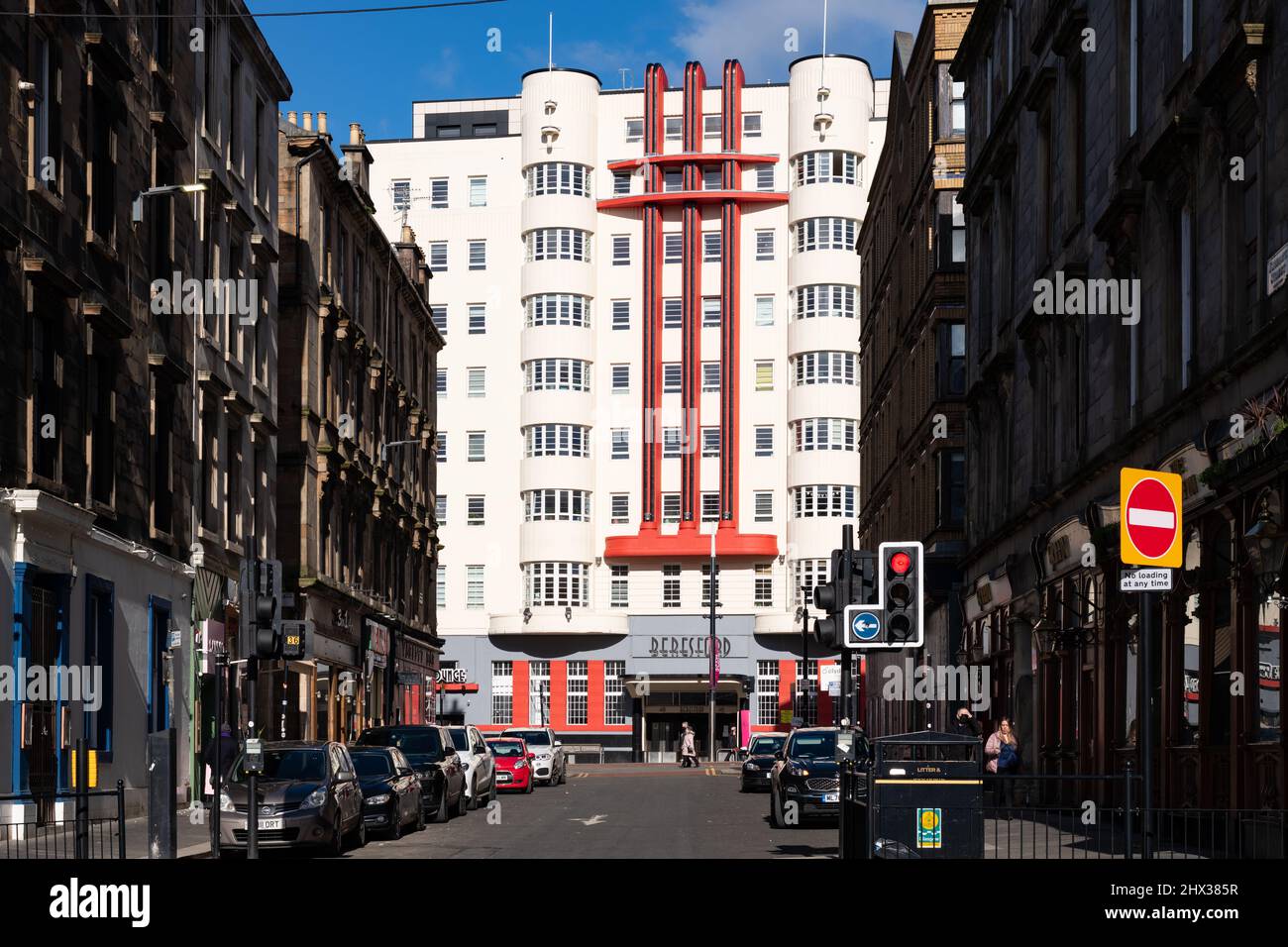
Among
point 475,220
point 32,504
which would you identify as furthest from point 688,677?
point 32,504

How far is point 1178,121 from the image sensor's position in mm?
22719

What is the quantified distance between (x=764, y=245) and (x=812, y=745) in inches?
1996

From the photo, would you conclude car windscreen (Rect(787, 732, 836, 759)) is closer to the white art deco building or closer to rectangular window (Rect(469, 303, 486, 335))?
the white art deco building

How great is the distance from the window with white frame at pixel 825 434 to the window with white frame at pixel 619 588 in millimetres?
9197

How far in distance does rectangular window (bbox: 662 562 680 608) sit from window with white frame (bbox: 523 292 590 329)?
11.3 metres

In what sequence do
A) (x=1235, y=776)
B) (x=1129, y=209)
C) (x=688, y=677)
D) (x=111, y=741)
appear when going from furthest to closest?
(x=688, y=677)
(x=111, y=741)
(x=1129, y=209)
(x=1235, y=776)

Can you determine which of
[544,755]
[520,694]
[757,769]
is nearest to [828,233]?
[520,694]

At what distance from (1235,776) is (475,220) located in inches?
2595

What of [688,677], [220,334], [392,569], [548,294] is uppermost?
[548,294]

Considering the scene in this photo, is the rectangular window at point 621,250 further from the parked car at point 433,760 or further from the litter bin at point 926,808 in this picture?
the litter bin at point 926,808

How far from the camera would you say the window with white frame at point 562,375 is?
79.7m
